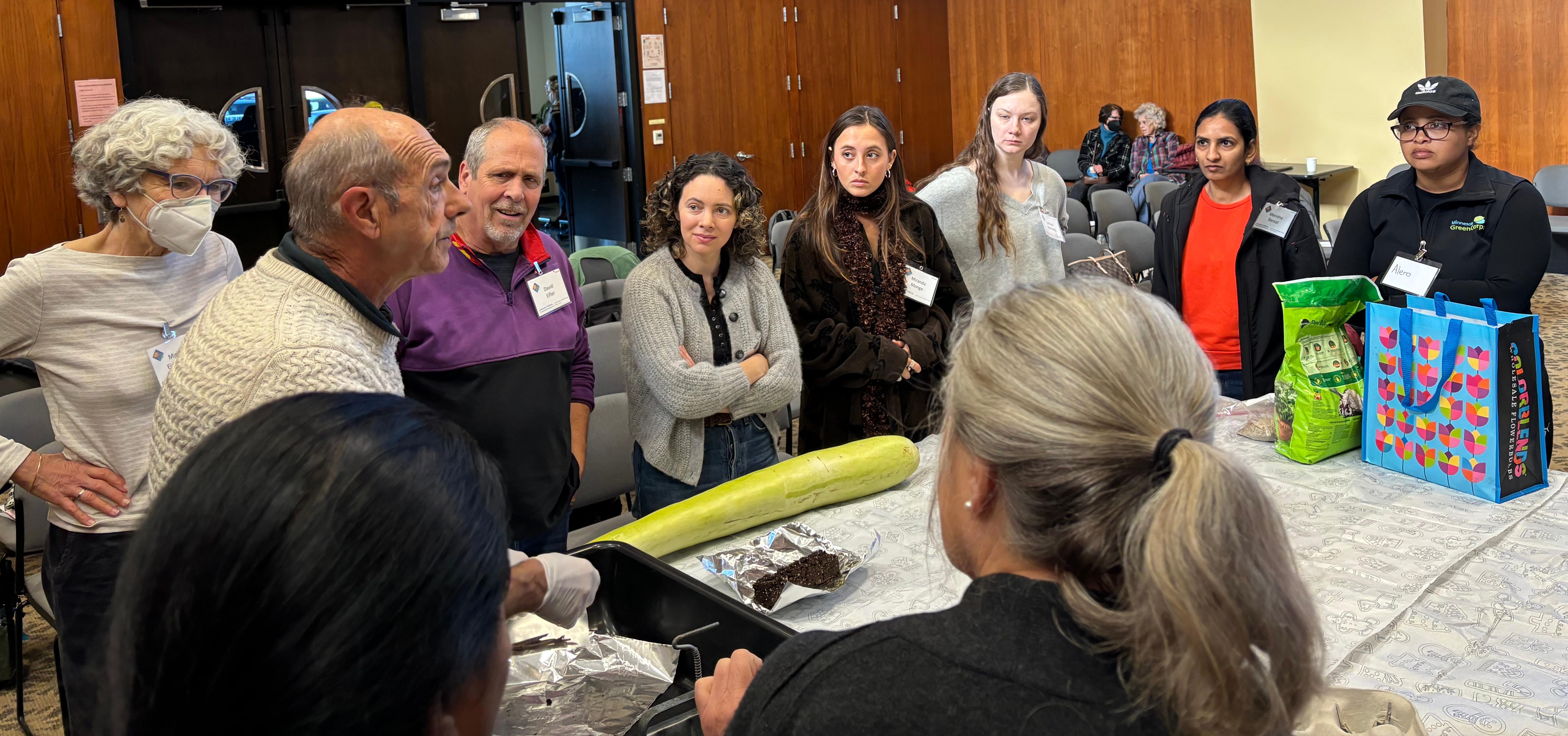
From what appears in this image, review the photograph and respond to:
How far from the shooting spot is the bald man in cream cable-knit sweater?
129 cm

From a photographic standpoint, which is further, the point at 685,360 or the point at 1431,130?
the point at 1431,130

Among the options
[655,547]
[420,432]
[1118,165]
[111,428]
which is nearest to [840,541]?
[655,547]

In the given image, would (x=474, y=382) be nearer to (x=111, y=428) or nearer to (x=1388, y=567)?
(x=111, y=428)

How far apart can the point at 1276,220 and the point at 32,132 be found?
6939 mm

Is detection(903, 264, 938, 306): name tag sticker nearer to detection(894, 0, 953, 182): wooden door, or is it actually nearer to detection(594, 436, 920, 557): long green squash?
detection(594, 436, 920, 557): long green squash

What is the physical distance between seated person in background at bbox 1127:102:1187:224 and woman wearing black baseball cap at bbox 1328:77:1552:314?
6.38 metres

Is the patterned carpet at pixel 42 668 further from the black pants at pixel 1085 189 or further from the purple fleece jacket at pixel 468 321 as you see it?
the black pants at pixel 1085 189

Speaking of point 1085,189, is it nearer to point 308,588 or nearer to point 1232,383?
point 1232,383

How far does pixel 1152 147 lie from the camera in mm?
10344

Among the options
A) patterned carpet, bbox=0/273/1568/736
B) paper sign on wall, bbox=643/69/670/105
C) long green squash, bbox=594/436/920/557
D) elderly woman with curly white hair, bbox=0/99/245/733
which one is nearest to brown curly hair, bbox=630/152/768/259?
long green squash, bbox=594/436/920/557

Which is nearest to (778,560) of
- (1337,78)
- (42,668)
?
(42,668)

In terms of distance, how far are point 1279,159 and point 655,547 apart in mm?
9785

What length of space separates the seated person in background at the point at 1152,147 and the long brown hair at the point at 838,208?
6700 mm

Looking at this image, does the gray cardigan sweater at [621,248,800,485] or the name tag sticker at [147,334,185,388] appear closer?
the name tag sticker at [147,334,185,388]
